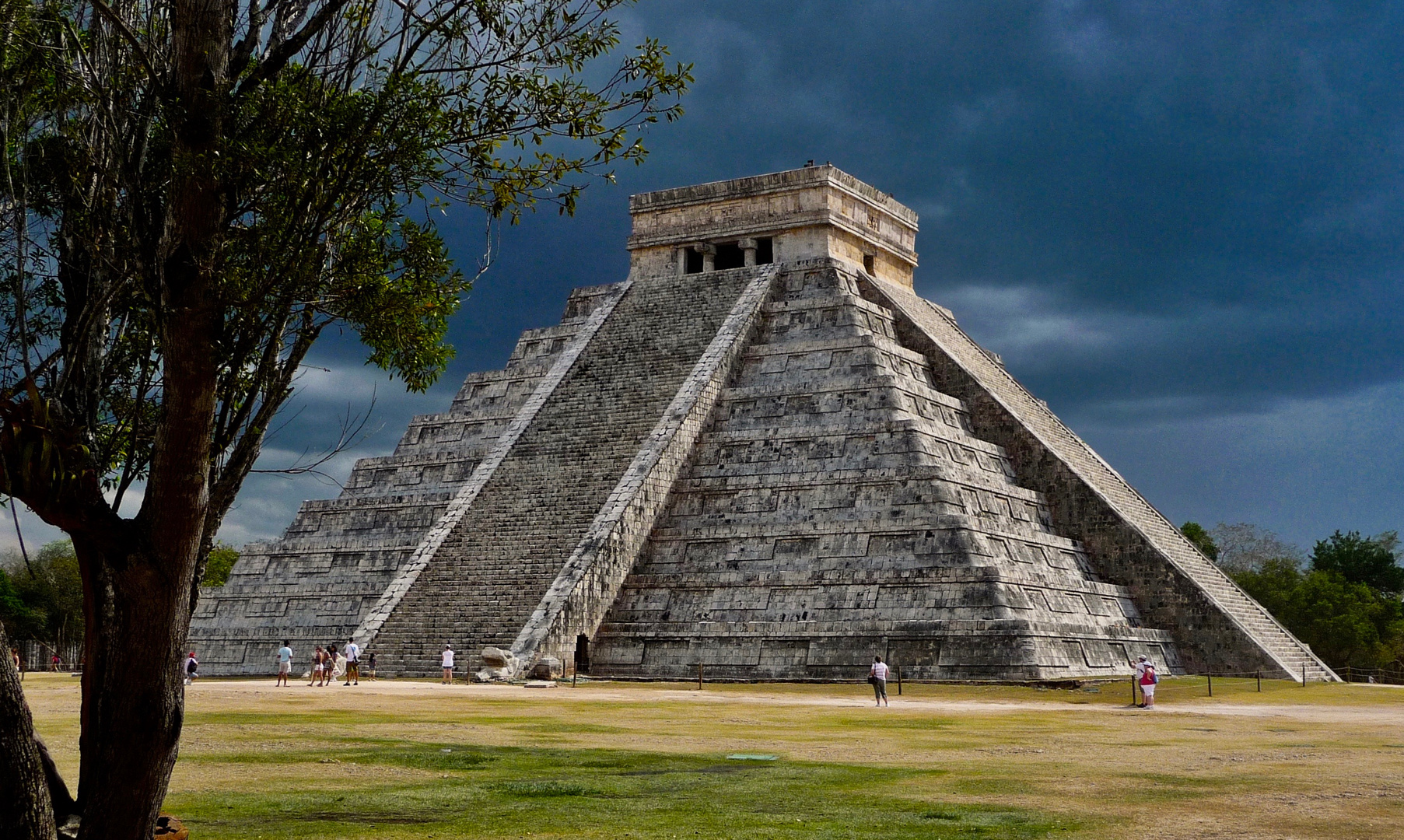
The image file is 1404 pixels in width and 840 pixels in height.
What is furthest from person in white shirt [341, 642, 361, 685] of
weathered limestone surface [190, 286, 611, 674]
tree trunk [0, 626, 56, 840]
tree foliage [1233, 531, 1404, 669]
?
tree foliage [1233, 531, 1404, 669]

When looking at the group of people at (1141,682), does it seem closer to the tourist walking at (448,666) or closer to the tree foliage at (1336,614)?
the tourist walking at (448,666)

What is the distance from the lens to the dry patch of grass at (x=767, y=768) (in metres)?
8.80

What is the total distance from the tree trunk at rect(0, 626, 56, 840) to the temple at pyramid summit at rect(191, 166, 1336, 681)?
16571mm

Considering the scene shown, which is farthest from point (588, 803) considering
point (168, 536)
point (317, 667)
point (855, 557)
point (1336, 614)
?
point (1336, 614)

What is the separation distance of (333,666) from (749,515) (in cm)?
786

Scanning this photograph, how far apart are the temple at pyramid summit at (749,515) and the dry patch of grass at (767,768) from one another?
4033mm

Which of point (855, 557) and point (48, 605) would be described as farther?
point (48, 605)

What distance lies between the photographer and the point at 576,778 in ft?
35.5

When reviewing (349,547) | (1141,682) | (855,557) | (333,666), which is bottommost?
(333,666)

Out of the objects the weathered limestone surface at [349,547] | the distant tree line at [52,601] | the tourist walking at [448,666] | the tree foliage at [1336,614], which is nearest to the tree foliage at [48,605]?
the distant tree line at [52,601]

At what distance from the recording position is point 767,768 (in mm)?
11492

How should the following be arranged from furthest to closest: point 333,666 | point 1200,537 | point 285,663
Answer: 1. point 1200,537
2. point 285,663
3. point 333,666

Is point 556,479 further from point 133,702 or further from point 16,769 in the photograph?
point 16,769

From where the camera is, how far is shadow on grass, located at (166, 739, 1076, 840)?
8500mm
